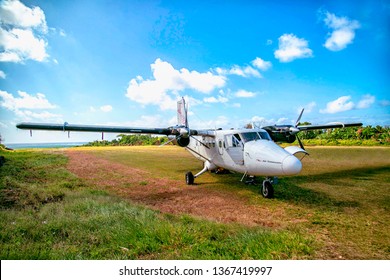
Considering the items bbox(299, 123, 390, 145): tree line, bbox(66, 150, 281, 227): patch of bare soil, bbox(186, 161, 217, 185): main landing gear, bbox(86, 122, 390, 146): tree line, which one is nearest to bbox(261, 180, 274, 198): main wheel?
bbox(66, 150, 281, 227): patch of bare soil

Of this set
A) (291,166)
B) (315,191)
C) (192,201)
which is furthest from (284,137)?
(192,201)

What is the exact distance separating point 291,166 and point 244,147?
7.61ft

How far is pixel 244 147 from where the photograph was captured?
8.84 metres

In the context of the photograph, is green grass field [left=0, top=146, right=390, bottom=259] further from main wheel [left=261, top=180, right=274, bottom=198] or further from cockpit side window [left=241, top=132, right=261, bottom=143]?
cockpit side window [left=241, top=132, right=261, bottom=143]

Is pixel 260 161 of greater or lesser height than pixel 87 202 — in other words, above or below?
above

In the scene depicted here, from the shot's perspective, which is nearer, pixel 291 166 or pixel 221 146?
pixel 291 166

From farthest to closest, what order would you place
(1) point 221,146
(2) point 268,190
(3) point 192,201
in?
(1) point 221,146
(2) point 268,190
(3) point 192,201

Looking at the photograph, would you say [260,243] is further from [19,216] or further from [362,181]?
[362,181]

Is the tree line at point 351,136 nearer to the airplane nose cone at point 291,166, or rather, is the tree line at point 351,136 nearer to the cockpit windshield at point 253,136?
the cockpit windshield at point 253,136

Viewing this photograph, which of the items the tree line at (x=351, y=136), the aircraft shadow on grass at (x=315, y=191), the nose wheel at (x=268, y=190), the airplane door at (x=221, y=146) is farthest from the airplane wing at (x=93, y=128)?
the tree line at (x=351, y=136)

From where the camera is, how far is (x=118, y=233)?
4.52 m

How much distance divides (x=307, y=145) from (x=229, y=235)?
37.8 metres

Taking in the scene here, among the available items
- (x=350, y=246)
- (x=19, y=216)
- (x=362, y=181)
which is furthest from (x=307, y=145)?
(x=19, y=216)

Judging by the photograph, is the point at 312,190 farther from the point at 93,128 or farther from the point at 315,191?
the point at 93,128
